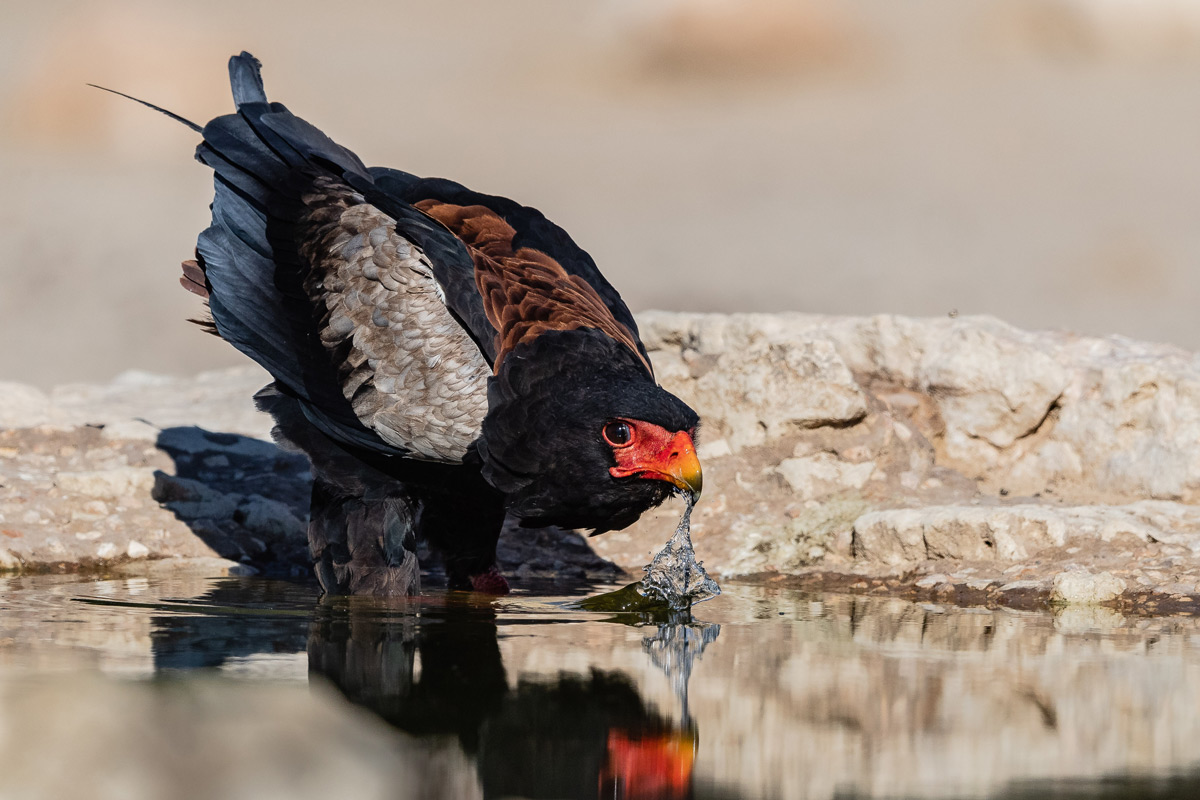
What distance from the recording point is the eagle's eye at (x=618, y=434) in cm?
482

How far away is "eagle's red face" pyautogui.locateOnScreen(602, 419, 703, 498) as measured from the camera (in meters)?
4.76

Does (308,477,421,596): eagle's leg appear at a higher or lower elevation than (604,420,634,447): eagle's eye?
lower

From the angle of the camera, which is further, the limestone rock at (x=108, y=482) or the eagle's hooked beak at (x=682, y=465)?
the limestone rock at (x=108, y=482)

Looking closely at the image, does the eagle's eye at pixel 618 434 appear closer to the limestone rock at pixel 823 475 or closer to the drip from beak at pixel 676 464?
the drip from beak at pixel 676 464

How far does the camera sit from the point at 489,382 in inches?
201

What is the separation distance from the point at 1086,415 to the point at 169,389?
19.7 feet

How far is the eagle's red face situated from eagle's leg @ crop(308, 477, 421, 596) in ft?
3.56

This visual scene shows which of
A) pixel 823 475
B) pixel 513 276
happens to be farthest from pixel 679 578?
pixel 823 475

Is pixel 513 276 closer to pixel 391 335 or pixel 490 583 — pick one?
pixel 391 335

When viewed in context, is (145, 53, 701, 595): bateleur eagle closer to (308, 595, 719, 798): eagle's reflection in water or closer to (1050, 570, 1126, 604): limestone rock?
(308, 595, 719, 798): eagle's reflection in water

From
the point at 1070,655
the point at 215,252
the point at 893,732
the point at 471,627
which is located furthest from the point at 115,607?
the point at 1070,655

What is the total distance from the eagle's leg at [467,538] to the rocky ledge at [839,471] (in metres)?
0.59

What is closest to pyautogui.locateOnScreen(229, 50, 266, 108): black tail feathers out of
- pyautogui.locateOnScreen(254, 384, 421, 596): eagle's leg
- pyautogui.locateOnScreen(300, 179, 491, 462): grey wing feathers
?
pyautogui.locateOnScreen(300, 179, 491, 462): grey wing feathers

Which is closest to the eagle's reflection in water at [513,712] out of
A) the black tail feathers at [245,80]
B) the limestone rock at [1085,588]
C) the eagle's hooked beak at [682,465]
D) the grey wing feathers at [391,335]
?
the eagle's hooked beak at [682,465]
